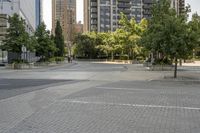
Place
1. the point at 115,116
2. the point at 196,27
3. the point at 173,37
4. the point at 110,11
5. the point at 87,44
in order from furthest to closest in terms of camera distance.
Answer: the point at 110,11 < the point at 87,44 < the point at 196,27 < the point at 173,37 < the point at 115,116

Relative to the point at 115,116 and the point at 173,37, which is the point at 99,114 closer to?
the point at 115,116

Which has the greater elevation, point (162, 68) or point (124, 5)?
point (124, 5)

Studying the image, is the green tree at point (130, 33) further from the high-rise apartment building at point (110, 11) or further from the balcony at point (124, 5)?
the balcony at point (124, 5)

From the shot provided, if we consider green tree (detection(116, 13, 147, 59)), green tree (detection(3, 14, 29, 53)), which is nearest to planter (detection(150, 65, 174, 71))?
green tree (detection(3, 14, 29, 53))

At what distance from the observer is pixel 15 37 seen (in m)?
51.3

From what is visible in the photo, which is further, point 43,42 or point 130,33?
point 130,33

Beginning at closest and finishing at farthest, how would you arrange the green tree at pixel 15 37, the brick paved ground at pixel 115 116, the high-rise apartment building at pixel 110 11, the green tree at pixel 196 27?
1. the brick paved ground at pixel 115 116
2. the green tree at pixel 196 27
3. the green tree at pixel 15 37
4. the high-rise apartment building at pixel 110 11

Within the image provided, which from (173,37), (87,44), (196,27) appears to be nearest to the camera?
(173,37)

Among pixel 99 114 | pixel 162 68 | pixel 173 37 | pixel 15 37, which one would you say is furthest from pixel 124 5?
pixel 99 114

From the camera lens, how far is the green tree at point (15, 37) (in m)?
50.8

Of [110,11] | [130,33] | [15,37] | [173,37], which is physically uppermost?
[110,11]

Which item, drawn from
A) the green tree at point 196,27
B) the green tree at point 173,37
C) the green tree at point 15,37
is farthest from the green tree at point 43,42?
the green tree at point 196,27

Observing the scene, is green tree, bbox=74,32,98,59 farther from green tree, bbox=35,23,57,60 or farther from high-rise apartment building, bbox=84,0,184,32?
high-rise apartment building, bbox=84,0,184,32

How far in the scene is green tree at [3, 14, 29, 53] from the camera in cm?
5084
